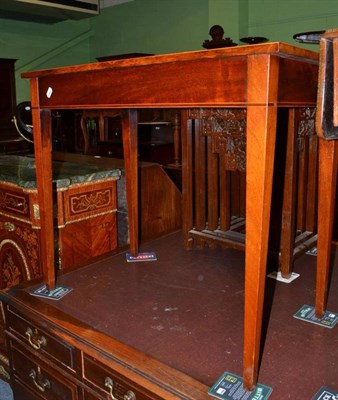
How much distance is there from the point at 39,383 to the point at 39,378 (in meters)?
0.02

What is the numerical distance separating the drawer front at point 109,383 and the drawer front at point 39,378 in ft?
0.34

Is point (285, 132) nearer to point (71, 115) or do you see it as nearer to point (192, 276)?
point (192, 276)

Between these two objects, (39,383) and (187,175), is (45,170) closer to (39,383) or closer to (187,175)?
(187,175)

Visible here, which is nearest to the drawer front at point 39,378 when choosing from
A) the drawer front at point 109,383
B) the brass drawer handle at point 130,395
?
the drawer front at point 109,383

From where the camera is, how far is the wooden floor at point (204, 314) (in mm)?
1001

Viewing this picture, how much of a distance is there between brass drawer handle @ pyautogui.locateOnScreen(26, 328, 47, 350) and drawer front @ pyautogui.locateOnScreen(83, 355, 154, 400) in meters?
0.20

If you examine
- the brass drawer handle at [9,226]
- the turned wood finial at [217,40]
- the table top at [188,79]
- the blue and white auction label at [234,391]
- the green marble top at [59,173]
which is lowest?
the blue and white auction label at [234,391]

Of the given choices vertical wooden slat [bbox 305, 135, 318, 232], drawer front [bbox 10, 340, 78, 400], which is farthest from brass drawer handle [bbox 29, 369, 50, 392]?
vertical wooden slat [bbox 305, 135, 318, 232]

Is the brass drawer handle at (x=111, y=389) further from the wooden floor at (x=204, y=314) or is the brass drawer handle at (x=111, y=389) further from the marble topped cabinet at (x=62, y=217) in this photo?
the marble topped cabinet at (x=62, y=217)

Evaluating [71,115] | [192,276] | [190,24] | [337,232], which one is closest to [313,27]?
[190,24]

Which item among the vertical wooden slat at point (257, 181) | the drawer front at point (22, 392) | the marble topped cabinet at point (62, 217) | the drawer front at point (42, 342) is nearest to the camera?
the vertical wooden slat at point (257, 181)

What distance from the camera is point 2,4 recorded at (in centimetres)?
491

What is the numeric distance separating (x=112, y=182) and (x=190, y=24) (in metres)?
3.94

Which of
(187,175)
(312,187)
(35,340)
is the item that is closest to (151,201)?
(187,175)
